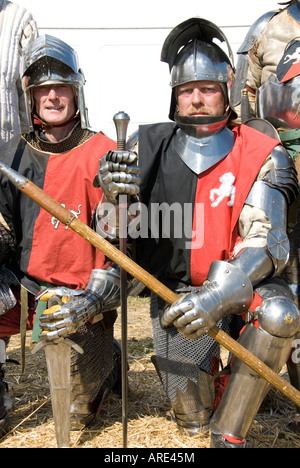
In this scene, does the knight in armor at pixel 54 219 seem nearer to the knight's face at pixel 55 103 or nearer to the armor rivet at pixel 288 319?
the knight's face at pixel 55 103

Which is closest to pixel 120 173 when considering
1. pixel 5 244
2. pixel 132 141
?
pixel 132 141

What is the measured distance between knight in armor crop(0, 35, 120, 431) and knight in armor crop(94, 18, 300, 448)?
34 centimetres

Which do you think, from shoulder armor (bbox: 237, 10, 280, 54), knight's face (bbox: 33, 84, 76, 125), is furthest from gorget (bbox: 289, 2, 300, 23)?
knight's face (bbox: 33, 84, 76, 125)

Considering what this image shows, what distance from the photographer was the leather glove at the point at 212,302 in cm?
297

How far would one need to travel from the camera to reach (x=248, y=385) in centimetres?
308

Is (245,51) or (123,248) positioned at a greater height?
(245,51)

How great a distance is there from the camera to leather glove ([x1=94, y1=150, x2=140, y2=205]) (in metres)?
3.08

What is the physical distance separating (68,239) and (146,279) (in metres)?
0.87

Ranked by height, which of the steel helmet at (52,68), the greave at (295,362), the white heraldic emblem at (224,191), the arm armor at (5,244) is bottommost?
the greave at (295,362)

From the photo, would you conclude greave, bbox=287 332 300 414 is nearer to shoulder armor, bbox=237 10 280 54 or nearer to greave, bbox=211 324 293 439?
greave, bbox=211 324 293 439

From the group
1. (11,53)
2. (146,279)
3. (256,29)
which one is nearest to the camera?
(146,279)

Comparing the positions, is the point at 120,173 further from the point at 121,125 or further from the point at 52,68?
the point at 52,68

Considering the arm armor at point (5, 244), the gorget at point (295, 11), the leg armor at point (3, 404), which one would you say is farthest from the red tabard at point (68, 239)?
the gorget at point (295, 11)

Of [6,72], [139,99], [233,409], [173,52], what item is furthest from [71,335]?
[139,99]
